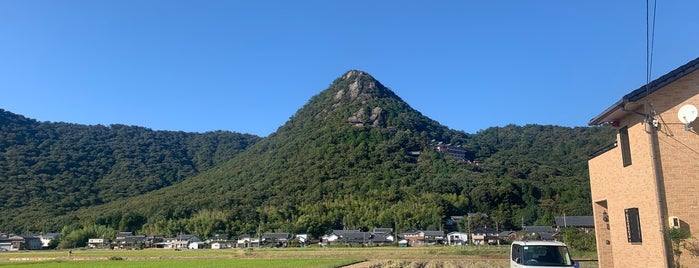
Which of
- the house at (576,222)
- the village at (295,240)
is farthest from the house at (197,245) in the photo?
the house at (576,222)

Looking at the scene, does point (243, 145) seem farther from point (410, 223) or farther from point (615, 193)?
point (615, 193)

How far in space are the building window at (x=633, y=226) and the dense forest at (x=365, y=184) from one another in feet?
241

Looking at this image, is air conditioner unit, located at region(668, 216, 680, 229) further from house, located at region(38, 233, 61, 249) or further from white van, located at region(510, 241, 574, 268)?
house, located at region(38, 233, 61, 249)

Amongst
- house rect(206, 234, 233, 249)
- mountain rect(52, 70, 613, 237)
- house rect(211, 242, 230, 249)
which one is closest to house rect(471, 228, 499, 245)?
mountain rect(52, 70, 613, 237)

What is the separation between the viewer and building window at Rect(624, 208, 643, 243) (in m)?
11.8

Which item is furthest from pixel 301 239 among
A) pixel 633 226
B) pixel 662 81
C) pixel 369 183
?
pixel 662 81

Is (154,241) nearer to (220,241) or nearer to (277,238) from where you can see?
(220,241)

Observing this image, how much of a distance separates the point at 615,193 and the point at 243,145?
16063cm

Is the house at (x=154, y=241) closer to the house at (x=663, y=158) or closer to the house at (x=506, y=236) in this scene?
the house at (x=506, y=236)

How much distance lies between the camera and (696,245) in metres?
10.2

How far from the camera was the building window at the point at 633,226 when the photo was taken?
11.8 metres

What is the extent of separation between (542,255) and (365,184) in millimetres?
90854

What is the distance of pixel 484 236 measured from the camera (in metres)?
78.2

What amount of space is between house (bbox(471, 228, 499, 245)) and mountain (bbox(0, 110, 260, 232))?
75945mm
